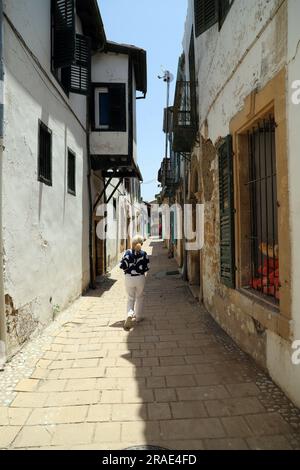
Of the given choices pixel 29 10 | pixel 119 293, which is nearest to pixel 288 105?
pixel 29 10

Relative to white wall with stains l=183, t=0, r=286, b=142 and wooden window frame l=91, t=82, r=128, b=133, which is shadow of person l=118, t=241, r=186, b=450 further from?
wooden window frame l=91, t=82, r=128, b=133

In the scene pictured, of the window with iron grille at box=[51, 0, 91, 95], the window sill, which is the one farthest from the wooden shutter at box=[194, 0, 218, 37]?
the window sill

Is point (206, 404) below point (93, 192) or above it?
below

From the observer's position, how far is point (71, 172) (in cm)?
784

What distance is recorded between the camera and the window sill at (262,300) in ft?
11.8

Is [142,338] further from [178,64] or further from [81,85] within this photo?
[178,64]

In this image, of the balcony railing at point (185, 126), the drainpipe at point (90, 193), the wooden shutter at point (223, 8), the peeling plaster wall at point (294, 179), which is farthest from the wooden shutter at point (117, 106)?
the peeling plaster wall at point (294, 179)

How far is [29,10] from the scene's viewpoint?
16.7 ft

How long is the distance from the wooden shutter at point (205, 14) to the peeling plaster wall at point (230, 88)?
0.14 metres

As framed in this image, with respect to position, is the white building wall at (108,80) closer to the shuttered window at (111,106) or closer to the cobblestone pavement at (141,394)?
the shuttered window at (111,106)

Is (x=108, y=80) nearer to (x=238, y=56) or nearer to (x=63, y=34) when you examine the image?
(x=63, y=34)

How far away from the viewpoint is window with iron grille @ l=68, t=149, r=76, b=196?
25.1 feet

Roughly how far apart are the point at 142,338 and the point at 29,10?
209 inches

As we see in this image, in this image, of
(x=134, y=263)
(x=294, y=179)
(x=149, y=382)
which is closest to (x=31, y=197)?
(x=134, y=263)
